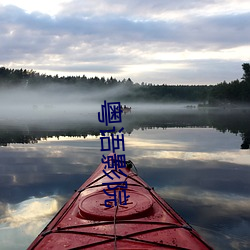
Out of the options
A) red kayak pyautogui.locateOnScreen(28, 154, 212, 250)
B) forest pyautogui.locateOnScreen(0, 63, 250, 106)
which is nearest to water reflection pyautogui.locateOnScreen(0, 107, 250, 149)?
red kayak pyautogui.locateOnScreen(28, 154, 212, 250)

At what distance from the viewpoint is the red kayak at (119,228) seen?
14.3ft

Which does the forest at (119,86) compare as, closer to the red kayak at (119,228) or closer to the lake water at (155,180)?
the lake water at (155,180)

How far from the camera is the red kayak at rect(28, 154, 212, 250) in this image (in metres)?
4.37

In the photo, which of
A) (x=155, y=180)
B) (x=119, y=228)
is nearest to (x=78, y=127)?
(x=155, y=180)

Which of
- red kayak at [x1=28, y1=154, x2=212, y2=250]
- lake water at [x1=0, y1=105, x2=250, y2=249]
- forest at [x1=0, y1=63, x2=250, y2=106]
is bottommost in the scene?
lake water at [x1=0, y1=105, x2=250, y2=249]

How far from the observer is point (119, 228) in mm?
4762

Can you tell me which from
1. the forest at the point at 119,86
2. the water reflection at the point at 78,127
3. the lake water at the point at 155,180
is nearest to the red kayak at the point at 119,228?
the lake water at the point at 155,180

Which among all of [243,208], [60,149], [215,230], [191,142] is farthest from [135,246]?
[191,142]

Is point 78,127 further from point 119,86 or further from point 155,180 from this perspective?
point 119,86

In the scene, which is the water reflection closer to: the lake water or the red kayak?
the lake water

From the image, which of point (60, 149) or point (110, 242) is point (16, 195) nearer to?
point (110, 242)

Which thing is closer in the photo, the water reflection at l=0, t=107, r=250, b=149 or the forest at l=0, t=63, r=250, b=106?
the water reflection at l=0, t=107, r=250, b=149

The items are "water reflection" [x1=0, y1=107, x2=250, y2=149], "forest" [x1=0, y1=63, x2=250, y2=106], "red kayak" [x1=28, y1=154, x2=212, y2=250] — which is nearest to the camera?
"red kayak" [x1=28, y1=154, x2=212, y2=250]

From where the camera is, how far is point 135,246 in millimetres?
4230
